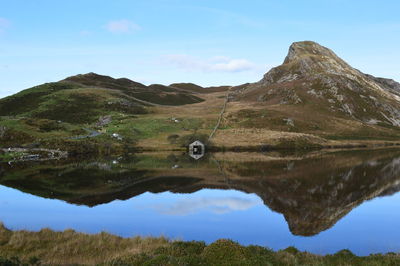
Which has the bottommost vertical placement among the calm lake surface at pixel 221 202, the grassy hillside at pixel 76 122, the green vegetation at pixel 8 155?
the calm lake surface at pixel 221 202

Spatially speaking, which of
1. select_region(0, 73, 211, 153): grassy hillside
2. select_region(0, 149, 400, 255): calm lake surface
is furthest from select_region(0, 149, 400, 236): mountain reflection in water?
select_region(0, 73, 211, 153): grassy hillside

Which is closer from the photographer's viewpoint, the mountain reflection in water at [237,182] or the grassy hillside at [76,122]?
the mountain reflection in water at [237,182]

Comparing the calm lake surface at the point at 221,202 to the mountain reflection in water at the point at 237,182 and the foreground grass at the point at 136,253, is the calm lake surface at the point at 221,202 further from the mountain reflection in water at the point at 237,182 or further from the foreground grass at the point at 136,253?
the foreground grass at the point at 136,253

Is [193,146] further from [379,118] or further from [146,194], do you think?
[379,118]

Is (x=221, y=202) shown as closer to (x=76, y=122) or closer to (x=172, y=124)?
(x=172, y=124)

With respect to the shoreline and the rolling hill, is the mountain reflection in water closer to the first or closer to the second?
the shoreline

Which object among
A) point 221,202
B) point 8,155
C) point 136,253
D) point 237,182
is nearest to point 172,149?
point 8,155

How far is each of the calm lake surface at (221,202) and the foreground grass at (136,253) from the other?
5781mm

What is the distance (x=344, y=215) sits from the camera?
40344 mm

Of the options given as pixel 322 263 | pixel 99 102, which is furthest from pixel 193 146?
pixel 322 263

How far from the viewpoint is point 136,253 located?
71.1 feet

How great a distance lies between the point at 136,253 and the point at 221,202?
89.4 ft

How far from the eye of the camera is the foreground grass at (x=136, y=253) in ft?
63.1

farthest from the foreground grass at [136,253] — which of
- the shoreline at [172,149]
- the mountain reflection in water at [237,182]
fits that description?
the shoreline at [172,149]
